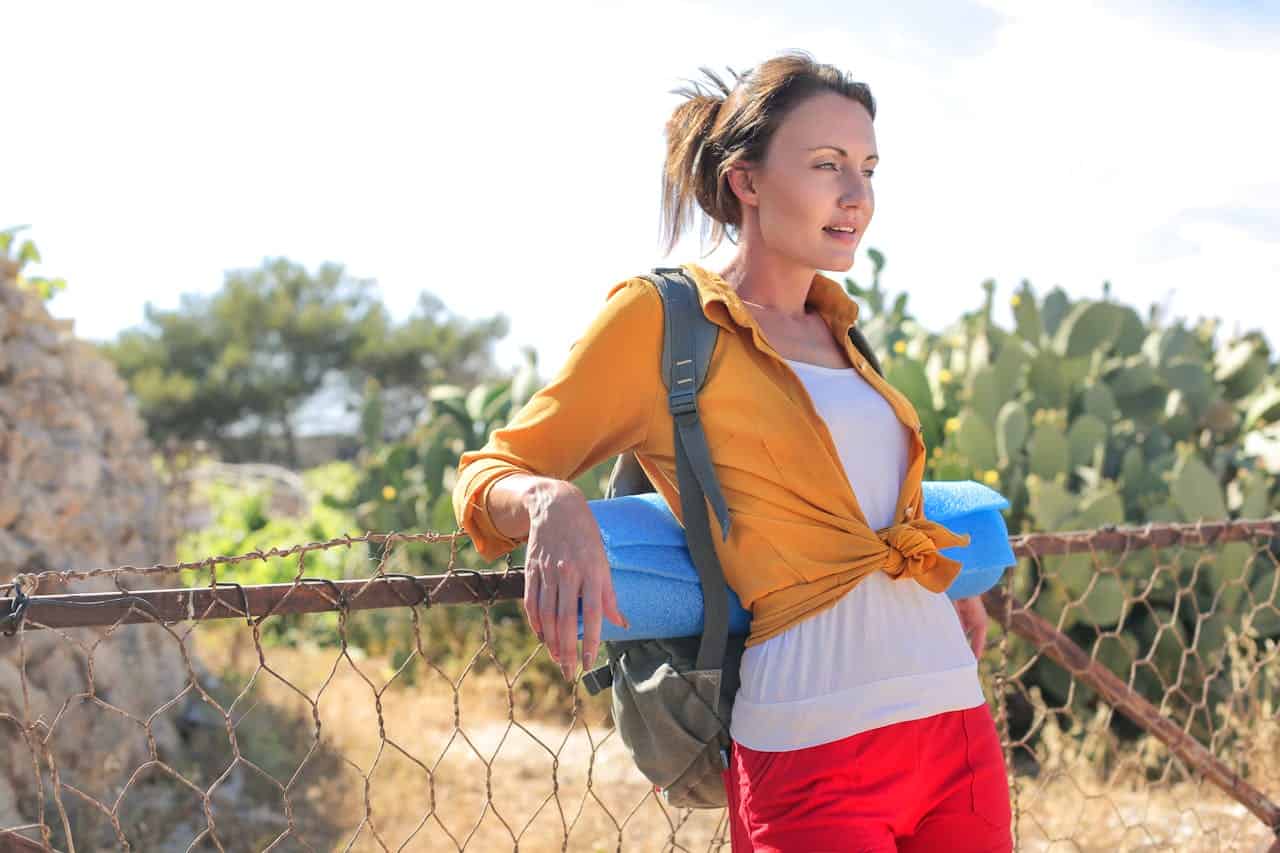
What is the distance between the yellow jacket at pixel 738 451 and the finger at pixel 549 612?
151 mm

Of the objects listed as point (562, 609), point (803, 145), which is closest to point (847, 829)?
point (562, 609)

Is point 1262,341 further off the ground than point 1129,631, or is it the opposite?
point 1262,341

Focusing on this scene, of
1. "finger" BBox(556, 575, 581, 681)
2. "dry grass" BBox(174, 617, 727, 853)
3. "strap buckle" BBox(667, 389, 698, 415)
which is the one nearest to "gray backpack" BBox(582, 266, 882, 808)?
"strap buckle" BBox(667, 389, 698, 415)

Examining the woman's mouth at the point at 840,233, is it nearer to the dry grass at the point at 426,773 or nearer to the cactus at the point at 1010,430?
the dry grass at the point at 426,773

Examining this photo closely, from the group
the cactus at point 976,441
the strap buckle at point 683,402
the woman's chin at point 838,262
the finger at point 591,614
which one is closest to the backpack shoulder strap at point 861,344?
the woman's chin at point 838,262

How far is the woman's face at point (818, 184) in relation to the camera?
152 cm

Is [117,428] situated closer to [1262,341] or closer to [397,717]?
[397,717]

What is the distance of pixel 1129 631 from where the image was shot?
461 cm

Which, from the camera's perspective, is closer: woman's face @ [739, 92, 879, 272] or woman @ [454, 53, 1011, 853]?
woman @ [454, 53, 1011, 853]

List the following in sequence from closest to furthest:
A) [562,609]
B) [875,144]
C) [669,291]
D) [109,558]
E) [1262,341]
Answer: [562,609] < [669,291] < [875,144] < [109,558] < [1262,341]

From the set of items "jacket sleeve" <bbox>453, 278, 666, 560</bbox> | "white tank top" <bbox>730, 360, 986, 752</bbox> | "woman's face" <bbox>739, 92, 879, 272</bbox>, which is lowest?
"white tank top" <bbox>730, 360, 986, 752</bbox>

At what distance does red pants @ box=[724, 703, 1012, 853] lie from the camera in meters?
1.38

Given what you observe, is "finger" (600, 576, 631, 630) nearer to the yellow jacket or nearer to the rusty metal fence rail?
the yellow jacket

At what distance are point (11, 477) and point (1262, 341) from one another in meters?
5.29
